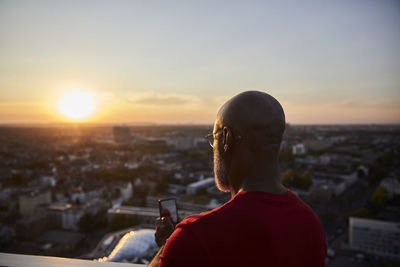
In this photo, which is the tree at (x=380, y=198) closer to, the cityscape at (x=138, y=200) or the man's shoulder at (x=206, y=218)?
the cityscape at (x=138, y=200)

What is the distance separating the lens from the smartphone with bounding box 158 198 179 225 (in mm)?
391

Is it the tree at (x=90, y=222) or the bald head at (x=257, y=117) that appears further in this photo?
the tree at (x=90, y=222)

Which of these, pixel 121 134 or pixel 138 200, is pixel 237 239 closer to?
pixel 138 200

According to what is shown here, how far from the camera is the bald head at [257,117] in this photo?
0.99 feet

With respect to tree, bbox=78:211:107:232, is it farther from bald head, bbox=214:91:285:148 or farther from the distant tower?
the distant tower

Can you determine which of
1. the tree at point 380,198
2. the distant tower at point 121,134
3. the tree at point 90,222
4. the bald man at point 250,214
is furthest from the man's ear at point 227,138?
the distant tower at point 121,134

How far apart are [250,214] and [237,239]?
1.0 inches

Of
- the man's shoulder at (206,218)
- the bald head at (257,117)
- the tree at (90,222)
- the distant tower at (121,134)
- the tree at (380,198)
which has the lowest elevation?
the tree at (90,222)

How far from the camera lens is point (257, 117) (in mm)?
301

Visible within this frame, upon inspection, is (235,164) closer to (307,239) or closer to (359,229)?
(307,239)

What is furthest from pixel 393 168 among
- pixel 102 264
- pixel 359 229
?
pixel 102 264

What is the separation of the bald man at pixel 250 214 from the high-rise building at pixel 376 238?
527 cm

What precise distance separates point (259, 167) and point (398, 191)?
8718 mm

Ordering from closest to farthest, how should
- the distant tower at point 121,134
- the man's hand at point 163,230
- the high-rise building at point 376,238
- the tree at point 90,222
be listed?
1. the man's hand at point 163,230
2. the high-rise building at point 376,238
3. the tree at point 90,222
4. the distant tower at point 121,134
